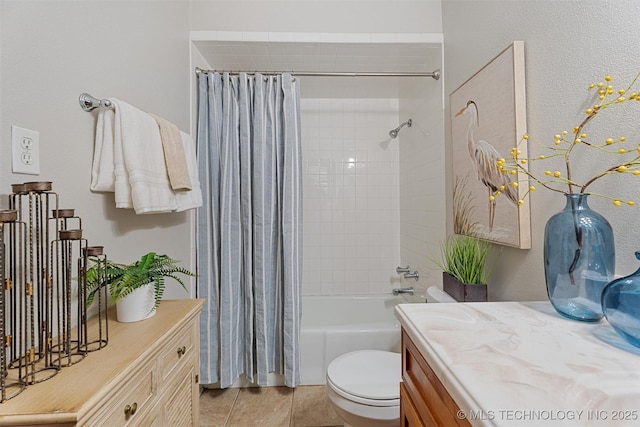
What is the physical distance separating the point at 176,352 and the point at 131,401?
28 centimetres

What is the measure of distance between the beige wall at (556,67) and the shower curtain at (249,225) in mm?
1112

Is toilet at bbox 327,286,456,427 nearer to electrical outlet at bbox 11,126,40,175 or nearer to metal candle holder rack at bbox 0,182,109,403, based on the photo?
metal candle holder rack at bbox 0,182,109,403

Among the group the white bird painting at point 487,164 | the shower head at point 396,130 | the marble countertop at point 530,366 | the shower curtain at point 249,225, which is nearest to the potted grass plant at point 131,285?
the shower curtain at point 249,225

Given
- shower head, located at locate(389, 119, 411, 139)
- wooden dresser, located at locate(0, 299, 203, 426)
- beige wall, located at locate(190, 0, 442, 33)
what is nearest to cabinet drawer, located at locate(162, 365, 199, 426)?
wooden dresser, located at locate(0, 299, 203, 426)

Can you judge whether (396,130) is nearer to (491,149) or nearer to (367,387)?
(491,149)

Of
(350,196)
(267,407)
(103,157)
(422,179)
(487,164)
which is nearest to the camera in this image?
(103,157)

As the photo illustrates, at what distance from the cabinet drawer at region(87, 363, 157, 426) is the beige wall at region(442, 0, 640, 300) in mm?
1310

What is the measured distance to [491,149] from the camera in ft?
4.36

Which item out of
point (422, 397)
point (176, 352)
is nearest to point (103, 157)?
point (176, 352)

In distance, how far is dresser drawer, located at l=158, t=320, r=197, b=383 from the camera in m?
0.94

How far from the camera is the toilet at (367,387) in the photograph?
125 cm

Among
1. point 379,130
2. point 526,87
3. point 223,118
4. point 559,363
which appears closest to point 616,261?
point 559,363

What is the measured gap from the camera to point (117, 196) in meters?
1.09

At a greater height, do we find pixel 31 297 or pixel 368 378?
pixel 31 297
